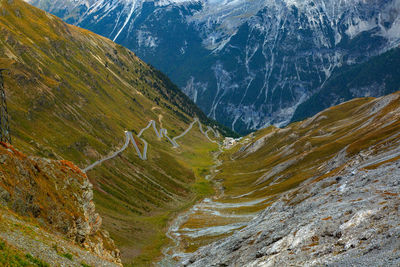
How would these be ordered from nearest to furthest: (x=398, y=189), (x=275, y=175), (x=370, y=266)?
1. (x=370, y=266)
2. (x=398, y=189)
3. (x=275, y=175)

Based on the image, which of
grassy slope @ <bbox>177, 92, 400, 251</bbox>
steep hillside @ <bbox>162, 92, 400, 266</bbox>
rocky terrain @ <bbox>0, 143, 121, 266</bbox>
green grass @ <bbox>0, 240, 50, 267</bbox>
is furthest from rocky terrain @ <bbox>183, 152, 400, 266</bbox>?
grassy slope @ <bbox>177, 92, 400, 251</bbox>

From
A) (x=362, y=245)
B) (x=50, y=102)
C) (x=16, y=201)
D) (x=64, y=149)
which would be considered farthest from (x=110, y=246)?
(x=50, y=102)

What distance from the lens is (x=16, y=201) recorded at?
45469mm

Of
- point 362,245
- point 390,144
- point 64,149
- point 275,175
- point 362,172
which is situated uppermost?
point 64,149

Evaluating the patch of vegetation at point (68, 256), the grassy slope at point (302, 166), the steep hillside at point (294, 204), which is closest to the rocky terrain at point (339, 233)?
the steep hillside at point (294, 204)

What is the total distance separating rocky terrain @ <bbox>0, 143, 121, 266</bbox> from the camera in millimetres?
36594

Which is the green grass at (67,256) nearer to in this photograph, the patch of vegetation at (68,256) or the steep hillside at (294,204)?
the patch of vegetation at (68,256)

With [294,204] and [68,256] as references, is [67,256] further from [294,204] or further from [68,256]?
[294,204]

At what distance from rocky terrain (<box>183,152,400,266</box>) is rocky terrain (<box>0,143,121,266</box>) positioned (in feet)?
70.0

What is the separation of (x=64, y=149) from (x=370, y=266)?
147 m

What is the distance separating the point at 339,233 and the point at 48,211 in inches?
1551

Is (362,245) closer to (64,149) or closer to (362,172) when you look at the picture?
(362,172)

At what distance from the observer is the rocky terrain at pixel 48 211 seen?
3659cm

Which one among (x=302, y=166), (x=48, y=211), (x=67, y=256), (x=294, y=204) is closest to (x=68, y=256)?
(x=67, y=256)
